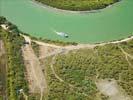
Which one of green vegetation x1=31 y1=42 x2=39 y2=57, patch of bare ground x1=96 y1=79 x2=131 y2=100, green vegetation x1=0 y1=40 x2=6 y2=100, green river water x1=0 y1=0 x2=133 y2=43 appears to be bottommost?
green vegetation x1=0 y1=40 x2=6 y2=100

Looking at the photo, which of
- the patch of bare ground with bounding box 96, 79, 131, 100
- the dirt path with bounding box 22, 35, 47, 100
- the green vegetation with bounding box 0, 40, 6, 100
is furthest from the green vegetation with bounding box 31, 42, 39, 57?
the patch of bare ground with bounding box 96, 79, 131, 100

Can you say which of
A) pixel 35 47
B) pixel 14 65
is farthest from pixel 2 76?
pixel 35 47

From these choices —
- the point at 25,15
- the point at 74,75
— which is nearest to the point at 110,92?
the point at 74,75

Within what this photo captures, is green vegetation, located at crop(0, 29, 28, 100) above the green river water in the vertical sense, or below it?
below

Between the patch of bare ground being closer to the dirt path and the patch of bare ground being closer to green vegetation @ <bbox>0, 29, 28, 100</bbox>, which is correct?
the dirt path

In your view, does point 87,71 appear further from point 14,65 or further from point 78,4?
point 78,4

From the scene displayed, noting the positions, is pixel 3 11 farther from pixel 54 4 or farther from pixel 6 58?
pixel 6 58

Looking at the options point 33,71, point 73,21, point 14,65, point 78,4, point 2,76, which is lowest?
point 2,76
